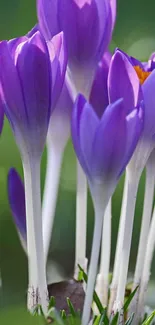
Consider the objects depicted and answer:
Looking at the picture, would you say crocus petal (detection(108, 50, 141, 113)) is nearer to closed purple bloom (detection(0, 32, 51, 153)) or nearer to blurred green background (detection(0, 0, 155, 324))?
closed purple bloom (detection(0, 32, 51, 153))

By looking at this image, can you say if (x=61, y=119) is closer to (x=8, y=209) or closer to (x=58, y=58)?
(x=58, y=58)

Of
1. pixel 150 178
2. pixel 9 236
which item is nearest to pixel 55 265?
pixel 9 236

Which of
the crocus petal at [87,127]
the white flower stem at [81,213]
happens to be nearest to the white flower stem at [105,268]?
the white flower stem at [81,213]

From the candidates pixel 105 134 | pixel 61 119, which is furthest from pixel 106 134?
pixel 61 119

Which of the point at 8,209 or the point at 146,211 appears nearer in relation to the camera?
the point at 146,211

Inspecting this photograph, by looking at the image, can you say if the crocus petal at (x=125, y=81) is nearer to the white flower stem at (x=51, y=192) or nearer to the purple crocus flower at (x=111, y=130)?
the purple crocus flower at (x=111, y=130)

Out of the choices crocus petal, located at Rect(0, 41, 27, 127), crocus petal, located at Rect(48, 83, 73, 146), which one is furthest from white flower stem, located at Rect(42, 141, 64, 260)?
crocus petal, located at Rect(0, 41, 27, 127)
